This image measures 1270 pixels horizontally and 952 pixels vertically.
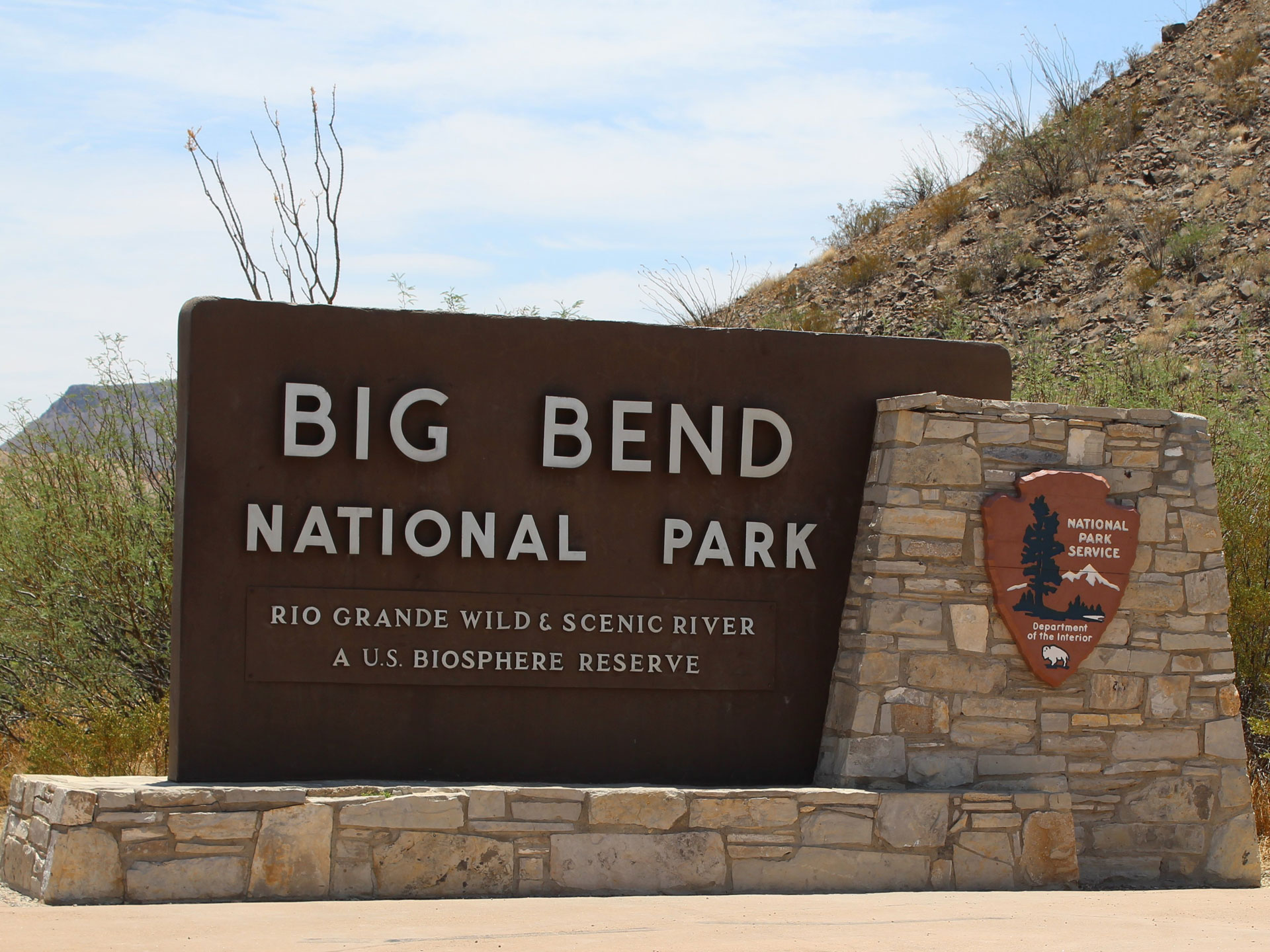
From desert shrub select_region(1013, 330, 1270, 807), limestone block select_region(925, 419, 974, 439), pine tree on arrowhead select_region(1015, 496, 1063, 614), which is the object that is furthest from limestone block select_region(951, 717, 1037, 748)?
desert shrub select_region(1013, 330, 1270, 807)

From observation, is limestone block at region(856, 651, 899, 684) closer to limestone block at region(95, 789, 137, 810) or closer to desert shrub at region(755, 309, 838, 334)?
limestone block at region(95, 789, 137, 810)

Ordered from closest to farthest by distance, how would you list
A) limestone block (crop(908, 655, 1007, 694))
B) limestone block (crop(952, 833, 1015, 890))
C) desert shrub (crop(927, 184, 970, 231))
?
limestone block (crop(952, 833, 1015, 890))
limestone block (crop(908, 655, 1007, 694))
desert shrub (crop(927, 184, 970, 231))

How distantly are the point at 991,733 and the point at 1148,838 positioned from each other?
4.29 feet

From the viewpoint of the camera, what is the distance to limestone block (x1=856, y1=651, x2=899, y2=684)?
7.96 meters

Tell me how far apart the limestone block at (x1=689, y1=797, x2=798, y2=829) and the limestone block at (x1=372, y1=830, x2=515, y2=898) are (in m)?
1.15

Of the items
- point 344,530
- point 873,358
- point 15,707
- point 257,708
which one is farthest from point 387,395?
point 15,707

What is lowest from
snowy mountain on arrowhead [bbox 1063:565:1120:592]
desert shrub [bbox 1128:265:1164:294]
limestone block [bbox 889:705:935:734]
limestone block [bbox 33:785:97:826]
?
limestone block [bbox 33:785:97:826]

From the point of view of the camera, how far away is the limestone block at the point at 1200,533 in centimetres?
850

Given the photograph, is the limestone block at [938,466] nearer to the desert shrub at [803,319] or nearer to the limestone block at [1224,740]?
the limestone block at [1224,740]

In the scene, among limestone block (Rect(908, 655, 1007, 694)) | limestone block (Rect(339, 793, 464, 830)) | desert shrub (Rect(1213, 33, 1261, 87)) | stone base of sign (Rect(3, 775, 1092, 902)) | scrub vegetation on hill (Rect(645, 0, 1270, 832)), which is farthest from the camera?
desert shrub (Rect(1213, 33, 1261, 87))

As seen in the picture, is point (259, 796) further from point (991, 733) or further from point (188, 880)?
point (991, 733)

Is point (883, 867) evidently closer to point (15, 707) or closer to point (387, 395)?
point (387, 395)

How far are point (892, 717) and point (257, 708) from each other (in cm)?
393

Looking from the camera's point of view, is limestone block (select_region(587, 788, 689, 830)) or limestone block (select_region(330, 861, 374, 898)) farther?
limestone block (select_region(587, 788, 689, 830))
